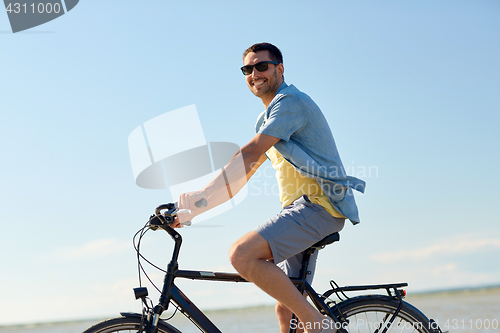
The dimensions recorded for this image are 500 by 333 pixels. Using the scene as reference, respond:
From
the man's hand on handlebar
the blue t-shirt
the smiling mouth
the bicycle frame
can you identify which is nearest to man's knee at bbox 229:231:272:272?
the bicycle frame

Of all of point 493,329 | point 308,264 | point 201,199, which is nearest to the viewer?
point 201,199

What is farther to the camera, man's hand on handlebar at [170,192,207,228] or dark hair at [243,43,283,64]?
dark hair at [243,43,283,64]

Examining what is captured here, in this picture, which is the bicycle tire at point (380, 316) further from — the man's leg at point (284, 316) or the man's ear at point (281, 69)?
the man's ear at point (281, 69)

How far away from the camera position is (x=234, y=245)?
263 cm

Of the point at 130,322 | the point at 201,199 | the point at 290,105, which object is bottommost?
the point at 130,322

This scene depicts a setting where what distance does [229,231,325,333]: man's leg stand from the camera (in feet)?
8.50

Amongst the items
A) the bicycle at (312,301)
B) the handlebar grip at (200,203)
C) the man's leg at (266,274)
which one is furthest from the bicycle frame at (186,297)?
the handlebar grip at (200,203)

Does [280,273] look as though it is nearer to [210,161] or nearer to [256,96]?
[256,96]

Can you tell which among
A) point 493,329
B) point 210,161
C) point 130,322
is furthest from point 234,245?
point 493,329

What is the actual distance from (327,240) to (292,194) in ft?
1.15

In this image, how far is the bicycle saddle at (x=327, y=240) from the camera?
9.18 feet

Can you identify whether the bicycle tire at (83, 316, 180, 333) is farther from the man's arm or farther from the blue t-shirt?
the blue t-shirt

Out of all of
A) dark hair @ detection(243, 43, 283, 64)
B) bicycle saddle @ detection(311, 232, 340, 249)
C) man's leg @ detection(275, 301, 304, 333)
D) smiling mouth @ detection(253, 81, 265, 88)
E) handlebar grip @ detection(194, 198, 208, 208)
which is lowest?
man's leg @ detection(275, 301, 304, 333)

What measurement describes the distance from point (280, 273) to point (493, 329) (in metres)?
5.89
